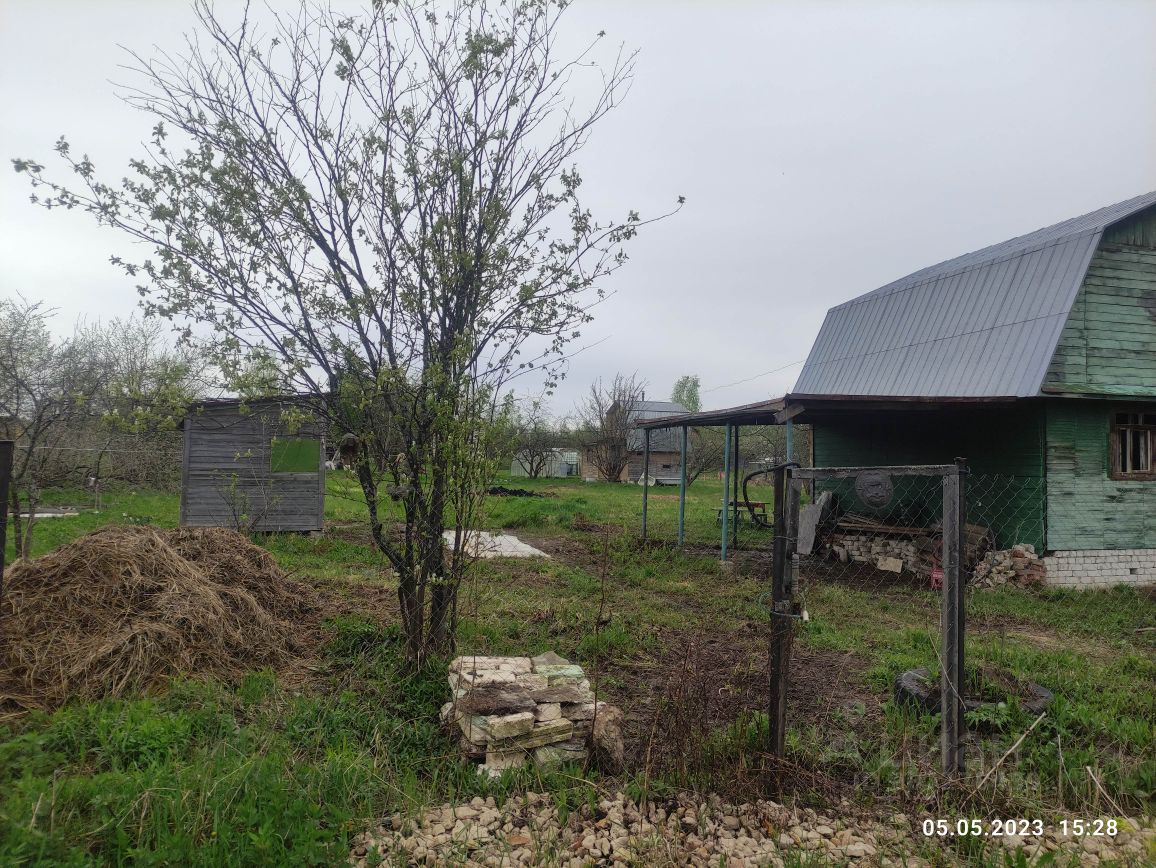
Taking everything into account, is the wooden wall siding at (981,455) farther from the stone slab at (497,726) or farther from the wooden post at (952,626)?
the stone slab at (497,726)

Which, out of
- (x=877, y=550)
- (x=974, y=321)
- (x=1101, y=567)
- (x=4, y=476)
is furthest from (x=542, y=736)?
(x=974, y=321)

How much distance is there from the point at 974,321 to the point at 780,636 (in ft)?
33.3

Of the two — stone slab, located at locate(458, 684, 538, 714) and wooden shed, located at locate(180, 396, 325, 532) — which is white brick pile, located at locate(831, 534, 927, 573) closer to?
stone slab, located at locate(458, 684, 538, 714)

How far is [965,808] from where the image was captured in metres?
3.03

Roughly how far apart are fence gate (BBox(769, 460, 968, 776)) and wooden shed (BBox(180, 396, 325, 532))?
876 centimetres

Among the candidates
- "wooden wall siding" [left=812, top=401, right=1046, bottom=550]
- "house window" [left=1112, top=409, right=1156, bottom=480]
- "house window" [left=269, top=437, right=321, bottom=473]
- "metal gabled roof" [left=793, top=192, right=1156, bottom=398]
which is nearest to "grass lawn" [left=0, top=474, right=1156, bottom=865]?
"wooden wall siding" [left=812, top=401, right=1046, bottom=550]

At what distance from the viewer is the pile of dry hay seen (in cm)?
396

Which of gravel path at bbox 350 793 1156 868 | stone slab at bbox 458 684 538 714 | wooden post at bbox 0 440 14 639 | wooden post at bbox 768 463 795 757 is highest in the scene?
wooden post at bbox 0 440 14 639

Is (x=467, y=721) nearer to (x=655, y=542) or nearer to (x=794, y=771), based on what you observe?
(x=794, y=771)

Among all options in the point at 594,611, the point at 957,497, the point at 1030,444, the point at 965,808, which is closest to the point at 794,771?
the point at 965,808

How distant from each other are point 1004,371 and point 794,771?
345 inches

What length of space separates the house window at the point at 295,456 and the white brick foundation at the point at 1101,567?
1213 centimetres

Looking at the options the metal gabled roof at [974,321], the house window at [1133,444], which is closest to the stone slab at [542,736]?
the metal gabled roof at [974,321]

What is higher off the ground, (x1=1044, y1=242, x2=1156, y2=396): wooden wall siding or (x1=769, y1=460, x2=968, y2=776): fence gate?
(x1=1044, y1=242, x2=1156, y2=396): wooden wall siding
